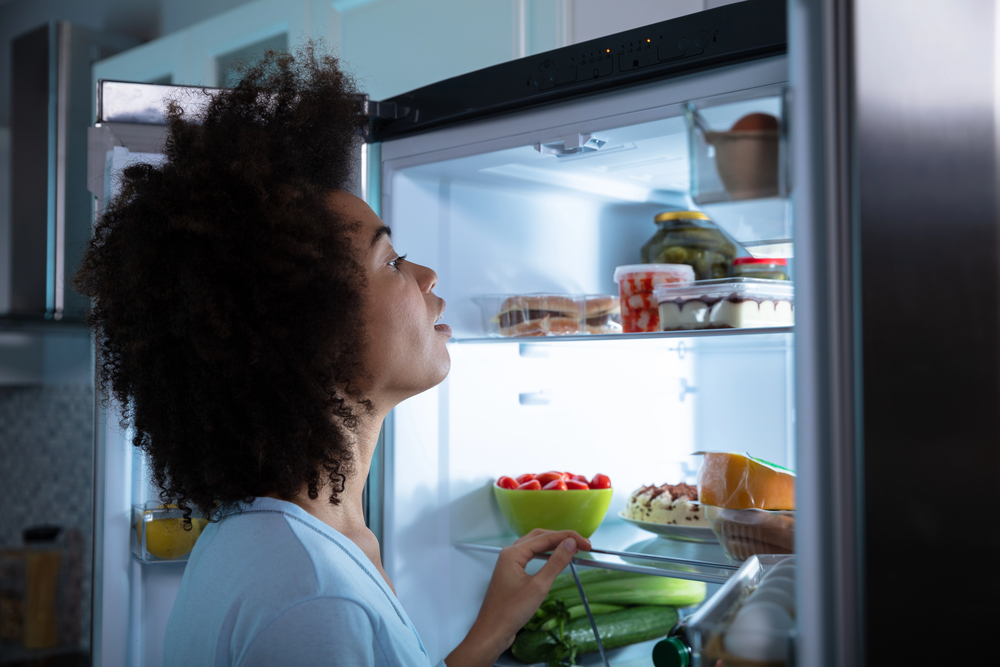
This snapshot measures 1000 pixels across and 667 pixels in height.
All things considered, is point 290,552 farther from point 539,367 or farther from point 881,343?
point 539,367

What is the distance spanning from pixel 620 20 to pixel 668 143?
25cm

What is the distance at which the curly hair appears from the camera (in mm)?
894

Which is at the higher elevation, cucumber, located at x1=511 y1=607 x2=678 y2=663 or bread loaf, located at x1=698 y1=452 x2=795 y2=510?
bread loaf, located at x1=698 y1=452 x2=795 y2=510

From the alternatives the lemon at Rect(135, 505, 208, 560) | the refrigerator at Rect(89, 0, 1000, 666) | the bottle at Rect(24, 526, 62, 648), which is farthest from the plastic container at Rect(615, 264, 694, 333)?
the bottle at Rect(24, 526, 62, 648)

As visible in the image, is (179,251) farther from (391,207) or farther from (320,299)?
(391,207)

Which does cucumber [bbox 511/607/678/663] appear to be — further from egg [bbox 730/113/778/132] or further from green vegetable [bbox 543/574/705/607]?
egg [bbox 730/113/778/132]

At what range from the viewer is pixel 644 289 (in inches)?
49.1

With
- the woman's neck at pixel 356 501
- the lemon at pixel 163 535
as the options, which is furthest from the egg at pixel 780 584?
the lemon at pixel 163 535

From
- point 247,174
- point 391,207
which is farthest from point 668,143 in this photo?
point 247,174

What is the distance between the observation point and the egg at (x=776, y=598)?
709 millimetres

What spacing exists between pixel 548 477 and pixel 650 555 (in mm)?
272

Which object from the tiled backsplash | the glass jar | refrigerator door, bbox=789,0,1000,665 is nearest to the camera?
refrigerator door, bbox=789,0,1000,665

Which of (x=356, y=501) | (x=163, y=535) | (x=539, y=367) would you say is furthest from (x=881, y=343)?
(x=163, y=535)

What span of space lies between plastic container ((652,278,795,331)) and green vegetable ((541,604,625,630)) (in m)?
0.54
